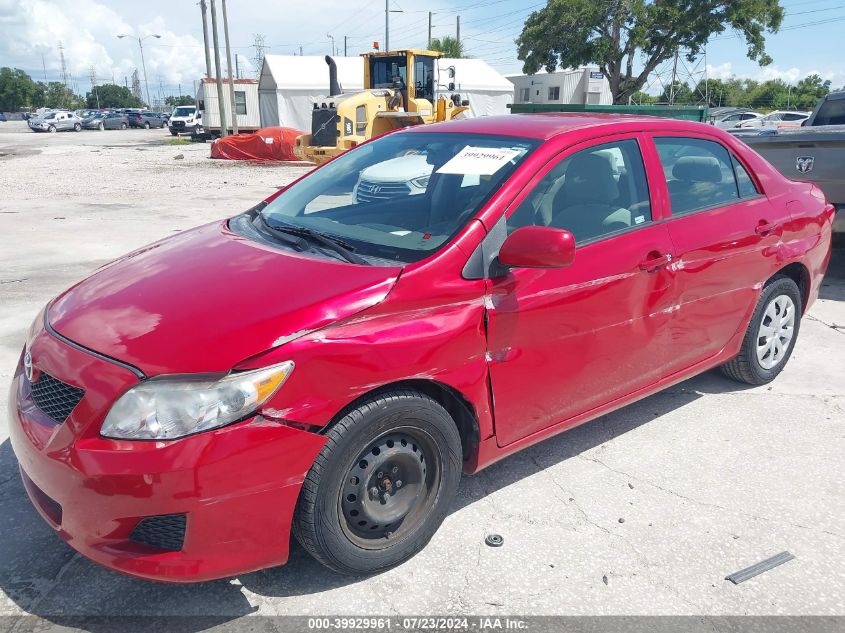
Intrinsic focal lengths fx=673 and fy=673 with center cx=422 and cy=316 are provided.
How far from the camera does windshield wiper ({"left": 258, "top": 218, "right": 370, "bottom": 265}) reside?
2.70 metres

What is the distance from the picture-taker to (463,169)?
10.0 feet

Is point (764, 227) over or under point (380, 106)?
under

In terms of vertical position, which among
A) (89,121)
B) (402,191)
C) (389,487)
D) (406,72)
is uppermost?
(406,72)

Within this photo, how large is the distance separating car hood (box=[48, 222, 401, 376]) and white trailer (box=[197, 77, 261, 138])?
37096mm

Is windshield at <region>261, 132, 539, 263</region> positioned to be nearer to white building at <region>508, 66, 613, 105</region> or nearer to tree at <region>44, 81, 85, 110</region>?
white building at <region>508, 66, 613, 105</region>

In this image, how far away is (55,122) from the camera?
5147cm

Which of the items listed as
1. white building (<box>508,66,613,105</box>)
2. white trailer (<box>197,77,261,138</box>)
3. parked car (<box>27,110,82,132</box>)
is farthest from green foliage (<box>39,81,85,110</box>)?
white building (<box>508,66,613,105</box>)

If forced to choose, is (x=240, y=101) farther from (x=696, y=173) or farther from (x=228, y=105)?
(x=696, y=173)

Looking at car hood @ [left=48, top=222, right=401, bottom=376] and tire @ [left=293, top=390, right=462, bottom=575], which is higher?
car hood @ [left=48, top=222, right=401, bottom=376]

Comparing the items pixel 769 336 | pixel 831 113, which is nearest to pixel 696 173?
pixel 769 336

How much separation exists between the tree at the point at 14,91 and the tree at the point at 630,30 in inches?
3646

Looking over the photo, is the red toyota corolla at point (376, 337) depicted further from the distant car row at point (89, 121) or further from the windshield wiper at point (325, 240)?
the distant car row at point (89, 121)

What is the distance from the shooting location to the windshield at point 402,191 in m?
2.83

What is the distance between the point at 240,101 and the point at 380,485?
39.8 m
